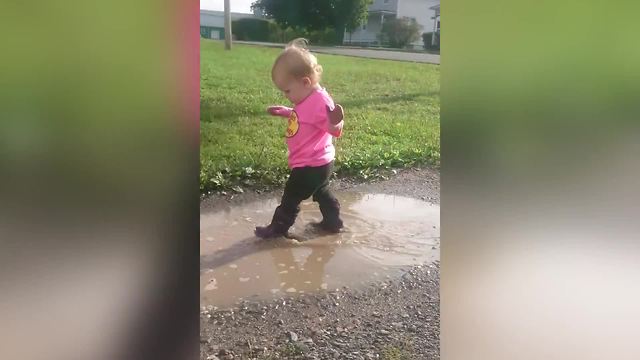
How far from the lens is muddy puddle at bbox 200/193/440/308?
1.96m

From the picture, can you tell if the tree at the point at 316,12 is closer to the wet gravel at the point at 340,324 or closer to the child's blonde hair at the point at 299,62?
the child's blonde hair at the point at 299,62

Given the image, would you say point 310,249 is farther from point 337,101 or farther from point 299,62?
point 299,62

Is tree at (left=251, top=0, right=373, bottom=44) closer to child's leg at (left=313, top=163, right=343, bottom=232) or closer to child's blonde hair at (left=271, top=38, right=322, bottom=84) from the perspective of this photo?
child's blonde hair at (left=271, top=38, right=322, bottom=84)

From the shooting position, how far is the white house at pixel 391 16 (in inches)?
78.4

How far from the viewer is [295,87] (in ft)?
6.72

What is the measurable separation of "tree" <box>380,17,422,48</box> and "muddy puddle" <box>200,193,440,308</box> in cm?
57

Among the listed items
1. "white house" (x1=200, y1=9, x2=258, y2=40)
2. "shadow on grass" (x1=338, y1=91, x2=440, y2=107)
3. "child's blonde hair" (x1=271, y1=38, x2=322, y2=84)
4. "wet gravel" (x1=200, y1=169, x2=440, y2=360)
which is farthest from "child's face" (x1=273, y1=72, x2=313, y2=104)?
"wet gravel" (x1=200, y1=169, x2=440, y2=360)

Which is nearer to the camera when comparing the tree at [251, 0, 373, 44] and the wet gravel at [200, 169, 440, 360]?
the wet gravel at [200, 169, 440, 360]

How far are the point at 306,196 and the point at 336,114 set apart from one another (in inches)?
12.5

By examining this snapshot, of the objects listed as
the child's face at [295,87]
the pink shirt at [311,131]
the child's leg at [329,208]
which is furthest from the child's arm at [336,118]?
the child's leg at [329,208]
